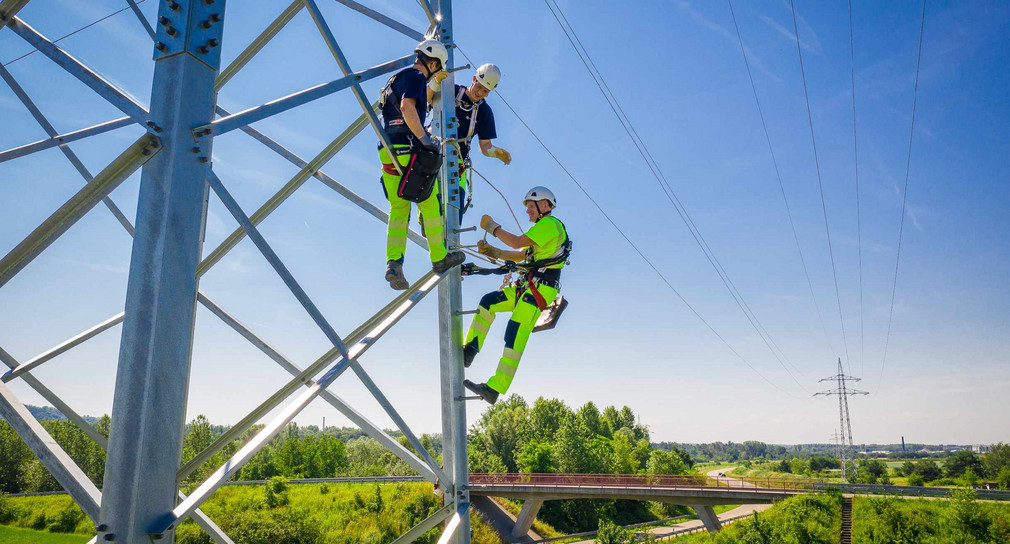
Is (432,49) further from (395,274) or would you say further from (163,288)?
(163,288)

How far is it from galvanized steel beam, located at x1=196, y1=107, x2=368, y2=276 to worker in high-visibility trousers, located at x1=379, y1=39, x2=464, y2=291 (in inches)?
12.8

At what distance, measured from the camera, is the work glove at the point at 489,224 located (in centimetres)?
562

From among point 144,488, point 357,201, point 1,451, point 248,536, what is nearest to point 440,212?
point 357,201

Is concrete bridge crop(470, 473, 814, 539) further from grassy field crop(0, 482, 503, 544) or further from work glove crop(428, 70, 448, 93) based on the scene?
work glove crop(428, 70, 448, 93)

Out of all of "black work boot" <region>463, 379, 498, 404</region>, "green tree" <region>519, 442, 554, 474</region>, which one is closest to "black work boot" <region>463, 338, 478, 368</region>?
"black work boot" <region>463, 379, 498, 404</region>

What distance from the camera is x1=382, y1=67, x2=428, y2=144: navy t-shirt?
4867mm

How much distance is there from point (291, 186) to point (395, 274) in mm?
1227

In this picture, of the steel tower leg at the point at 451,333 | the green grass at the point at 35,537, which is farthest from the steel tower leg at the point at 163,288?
the green grass at the point at 35,537

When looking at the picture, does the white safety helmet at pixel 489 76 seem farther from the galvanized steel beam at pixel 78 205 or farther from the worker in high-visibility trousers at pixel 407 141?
the galvanized steel beam at pixel 78 205

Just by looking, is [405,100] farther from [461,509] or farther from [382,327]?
[461,509]

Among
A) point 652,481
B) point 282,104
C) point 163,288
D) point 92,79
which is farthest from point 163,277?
point 652,481

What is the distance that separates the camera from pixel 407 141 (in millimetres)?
5133

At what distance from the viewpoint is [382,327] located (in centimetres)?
421

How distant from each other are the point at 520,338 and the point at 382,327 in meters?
2.17
